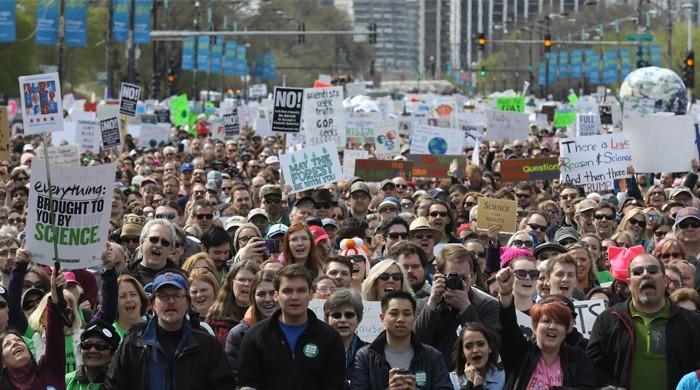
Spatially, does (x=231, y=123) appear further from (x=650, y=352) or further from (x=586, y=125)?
(x=650, y=352)

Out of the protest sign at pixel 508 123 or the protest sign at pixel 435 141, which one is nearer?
the protest sign at pixel 435 141

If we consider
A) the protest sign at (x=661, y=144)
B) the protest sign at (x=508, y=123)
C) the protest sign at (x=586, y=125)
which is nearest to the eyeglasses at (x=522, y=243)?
the protest sign at (x=661, y=144)

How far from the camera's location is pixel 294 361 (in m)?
8.19

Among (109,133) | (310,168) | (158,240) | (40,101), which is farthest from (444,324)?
(109,133)

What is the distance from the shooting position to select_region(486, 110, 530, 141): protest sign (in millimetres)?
29109

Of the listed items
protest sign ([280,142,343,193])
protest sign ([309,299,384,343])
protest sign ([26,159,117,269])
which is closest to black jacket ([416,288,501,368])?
protest sign ([309,299,384,343])

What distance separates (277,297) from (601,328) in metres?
1.59

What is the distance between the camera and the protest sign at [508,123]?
29.1 m

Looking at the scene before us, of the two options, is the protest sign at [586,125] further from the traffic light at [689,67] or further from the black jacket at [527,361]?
the black jacket at [527,361]

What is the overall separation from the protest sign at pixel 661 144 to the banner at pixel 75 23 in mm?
23829

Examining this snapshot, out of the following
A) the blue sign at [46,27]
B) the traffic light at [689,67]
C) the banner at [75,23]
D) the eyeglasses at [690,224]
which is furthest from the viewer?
the traffic light at [689,67]

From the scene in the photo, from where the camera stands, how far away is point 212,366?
7902mm

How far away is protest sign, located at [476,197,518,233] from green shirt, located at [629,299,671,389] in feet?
17.2

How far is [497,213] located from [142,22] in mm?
33043
